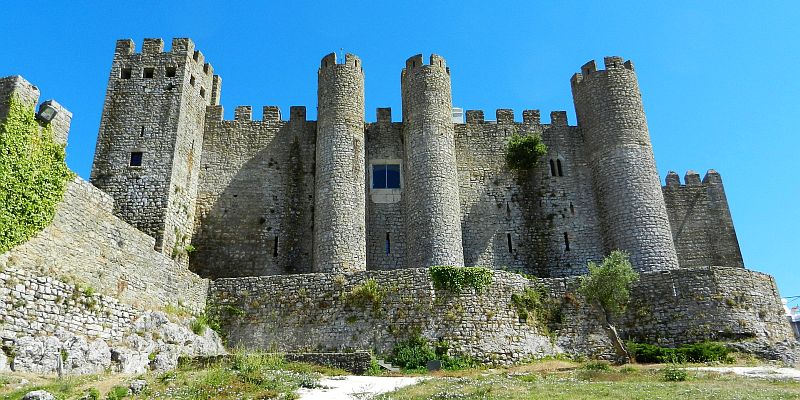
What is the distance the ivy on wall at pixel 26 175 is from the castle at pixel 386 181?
20.8ft

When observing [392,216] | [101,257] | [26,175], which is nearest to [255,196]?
[392,216]

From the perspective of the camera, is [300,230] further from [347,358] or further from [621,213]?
[621,213]

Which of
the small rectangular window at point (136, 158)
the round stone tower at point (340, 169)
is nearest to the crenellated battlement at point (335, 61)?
the round stone tower at point (340, 169)

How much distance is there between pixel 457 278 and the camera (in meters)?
20.2

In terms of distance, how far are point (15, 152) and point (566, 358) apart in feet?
56.4

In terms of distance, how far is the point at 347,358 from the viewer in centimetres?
1652

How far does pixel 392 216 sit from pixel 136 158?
10.8 m

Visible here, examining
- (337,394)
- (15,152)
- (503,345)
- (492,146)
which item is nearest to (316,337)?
(503,345)

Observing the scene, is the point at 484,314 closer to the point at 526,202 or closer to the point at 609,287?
the point at 609,287

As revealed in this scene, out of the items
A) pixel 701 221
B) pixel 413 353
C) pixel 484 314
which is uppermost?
pixel 701 221

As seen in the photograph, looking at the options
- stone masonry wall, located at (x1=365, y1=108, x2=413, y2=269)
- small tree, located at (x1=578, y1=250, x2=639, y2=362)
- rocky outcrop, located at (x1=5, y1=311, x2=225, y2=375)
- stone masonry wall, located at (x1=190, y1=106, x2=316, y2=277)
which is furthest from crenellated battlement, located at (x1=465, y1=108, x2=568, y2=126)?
rocky outcrop, located at (x1=5, y1=311, x2=225, y2=375)

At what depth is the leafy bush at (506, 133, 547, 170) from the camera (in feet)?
92.2

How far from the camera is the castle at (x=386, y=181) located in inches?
935

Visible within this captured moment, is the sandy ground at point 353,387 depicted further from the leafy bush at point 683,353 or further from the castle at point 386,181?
the castle at point 386,181
